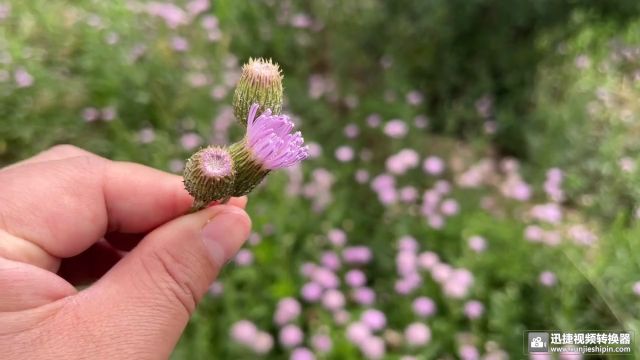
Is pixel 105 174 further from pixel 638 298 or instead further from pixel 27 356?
pixel 638 298

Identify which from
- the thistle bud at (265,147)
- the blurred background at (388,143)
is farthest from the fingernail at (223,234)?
the blurred background at (388,143)

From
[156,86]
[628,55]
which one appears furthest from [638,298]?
[156,86]

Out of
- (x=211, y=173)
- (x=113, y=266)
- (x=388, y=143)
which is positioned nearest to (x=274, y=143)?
(x=211, y=173)

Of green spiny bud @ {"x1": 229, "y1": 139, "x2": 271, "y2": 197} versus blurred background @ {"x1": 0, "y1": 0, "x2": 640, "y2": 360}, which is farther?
blurred background @ {"x1": 0, "y1": 0, "x2": 640, "y2": 360}

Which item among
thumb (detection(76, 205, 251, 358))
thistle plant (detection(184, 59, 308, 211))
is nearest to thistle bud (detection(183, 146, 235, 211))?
thistle plant (detection(184, 59, 308, 211))

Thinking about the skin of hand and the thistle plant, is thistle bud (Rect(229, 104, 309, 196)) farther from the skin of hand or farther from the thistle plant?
the skin of hand
